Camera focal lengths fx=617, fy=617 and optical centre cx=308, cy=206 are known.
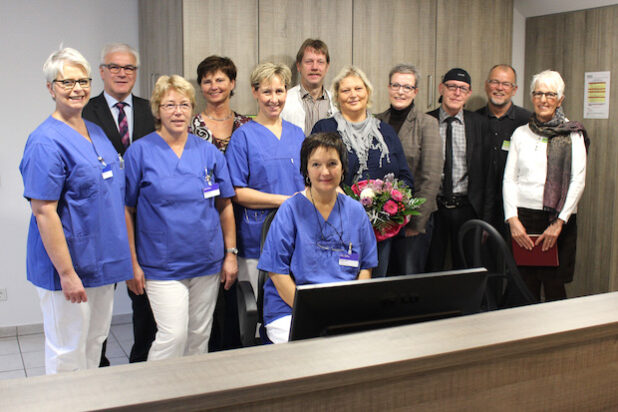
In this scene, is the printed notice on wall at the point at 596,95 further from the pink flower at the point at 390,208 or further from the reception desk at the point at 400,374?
the reception desk at the point at 400,374

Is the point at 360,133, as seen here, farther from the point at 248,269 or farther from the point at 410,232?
the point at 248,269

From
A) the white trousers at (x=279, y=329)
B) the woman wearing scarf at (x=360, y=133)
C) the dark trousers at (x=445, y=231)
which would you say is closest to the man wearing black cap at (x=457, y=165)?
the dark trousers at (x=445, y=231)

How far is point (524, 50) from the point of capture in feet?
16.1

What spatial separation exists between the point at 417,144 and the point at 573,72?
1736 millimetres

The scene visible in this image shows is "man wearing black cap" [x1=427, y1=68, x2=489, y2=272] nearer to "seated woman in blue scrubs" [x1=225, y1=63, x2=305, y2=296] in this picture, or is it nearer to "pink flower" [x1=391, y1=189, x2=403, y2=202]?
"pink flower" [x1=391, y1=189, x2=403, y2=202]

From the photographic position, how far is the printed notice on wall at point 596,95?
429cm

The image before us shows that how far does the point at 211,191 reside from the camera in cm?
285

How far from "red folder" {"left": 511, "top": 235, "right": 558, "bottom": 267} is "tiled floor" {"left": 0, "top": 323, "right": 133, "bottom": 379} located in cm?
245

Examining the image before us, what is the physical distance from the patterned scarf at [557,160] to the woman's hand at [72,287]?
2672mm

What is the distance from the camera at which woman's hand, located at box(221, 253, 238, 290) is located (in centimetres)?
300

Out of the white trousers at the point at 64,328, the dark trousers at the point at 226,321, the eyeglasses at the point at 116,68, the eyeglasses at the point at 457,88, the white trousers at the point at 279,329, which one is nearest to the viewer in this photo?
the white trousers at the point at 279,329

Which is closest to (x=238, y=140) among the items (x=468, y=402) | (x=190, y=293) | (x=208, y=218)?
(x=208, y=218)

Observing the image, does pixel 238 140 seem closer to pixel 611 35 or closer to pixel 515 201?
pixel 515 201

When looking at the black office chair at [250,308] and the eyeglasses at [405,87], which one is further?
the eyeglasses at [405,87]
